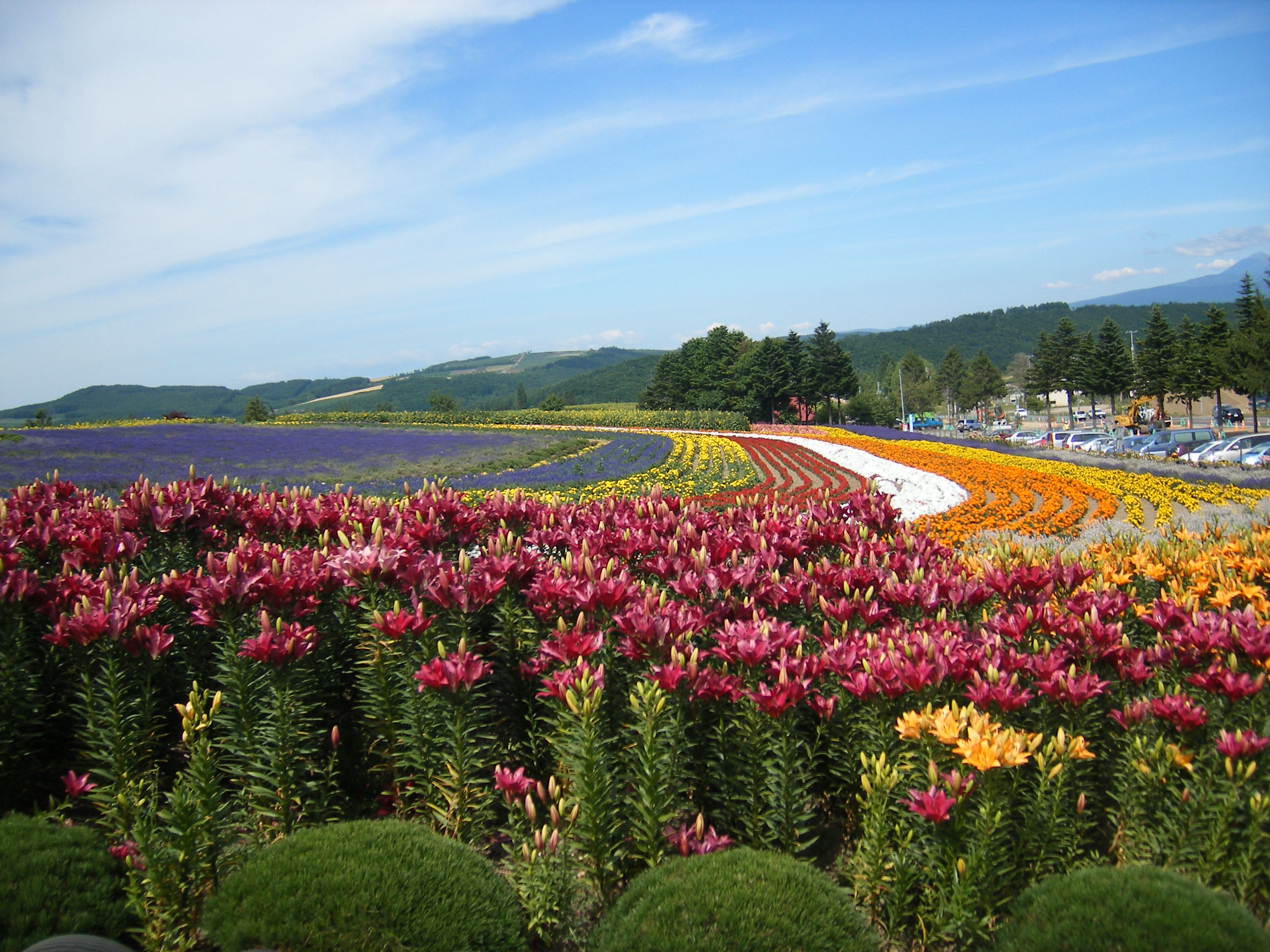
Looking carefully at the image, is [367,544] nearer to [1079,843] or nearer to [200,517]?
[200,517]

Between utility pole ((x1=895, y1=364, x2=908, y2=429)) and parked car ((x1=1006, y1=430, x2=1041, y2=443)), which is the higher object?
utility pole ((x1=895, y1=364, x2=908, y2=429))

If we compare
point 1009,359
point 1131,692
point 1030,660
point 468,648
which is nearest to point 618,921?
point 468,648

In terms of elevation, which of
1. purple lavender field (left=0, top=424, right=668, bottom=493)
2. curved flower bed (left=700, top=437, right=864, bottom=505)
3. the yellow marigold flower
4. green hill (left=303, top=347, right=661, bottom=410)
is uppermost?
green hill (left=303, top=347, right=661, bottom=410)

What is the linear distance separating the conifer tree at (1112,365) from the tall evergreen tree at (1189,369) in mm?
5970

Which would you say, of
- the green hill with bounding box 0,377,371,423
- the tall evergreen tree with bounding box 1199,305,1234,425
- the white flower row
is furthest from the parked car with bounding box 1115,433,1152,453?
the green hill with bounding box 0,377,371,423

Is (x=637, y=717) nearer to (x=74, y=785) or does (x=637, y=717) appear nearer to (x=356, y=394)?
(x=74, y=785)

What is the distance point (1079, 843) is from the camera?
3.10m

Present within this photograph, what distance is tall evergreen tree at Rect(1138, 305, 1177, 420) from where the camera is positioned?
2208 inches

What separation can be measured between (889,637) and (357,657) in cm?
272

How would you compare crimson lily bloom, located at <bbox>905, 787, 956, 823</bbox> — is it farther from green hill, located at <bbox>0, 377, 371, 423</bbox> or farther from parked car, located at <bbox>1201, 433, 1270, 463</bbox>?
green hill, located at <bbox>0, 377, 371, 423</bbox>

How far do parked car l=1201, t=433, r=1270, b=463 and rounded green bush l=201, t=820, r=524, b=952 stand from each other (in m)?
31.2

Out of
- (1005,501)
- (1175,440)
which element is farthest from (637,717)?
(1175,440)

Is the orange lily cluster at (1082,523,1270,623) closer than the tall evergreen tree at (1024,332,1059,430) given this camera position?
Yes

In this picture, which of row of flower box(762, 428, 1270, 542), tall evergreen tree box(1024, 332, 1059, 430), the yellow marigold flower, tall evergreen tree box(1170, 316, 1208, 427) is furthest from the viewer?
tall evergreen tree box(1024, 332, 1059, 430)
